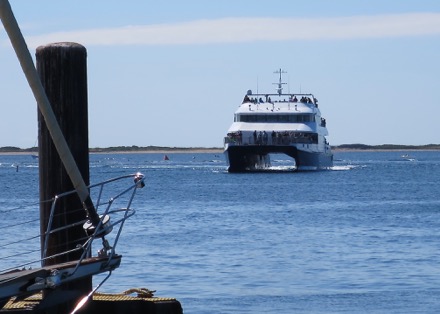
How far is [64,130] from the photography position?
32.2 ft

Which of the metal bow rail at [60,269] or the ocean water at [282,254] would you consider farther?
the ocean water at [282,254]

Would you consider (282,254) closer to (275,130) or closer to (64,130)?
(64,130)

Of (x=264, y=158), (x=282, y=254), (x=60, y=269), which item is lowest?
(x=282, y=254)

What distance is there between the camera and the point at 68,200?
9.80m

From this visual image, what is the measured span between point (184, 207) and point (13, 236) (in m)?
23.0

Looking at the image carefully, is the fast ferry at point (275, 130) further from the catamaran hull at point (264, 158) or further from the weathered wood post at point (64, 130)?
the weathered wood post at point (64, 130)

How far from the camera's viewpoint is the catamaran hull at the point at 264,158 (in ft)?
289

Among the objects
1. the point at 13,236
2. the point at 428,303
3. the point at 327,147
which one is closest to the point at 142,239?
the point at 13,236

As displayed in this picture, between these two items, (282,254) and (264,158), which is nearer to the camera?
(282,254)

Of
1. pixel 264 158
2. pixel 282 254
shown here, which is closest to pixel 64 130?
pixel 282 254

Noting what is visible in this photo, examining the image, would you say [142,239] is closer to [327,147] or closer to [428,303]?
[428,303]

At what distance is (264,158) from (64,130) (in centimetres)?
10396

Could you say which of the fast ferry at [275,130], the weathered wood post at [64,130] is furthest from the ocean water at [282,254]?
the fast ferry at [275,130]

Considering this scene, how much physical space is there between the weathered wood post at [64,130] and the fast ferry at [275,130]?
7630 centimetres
